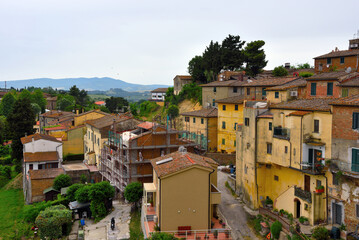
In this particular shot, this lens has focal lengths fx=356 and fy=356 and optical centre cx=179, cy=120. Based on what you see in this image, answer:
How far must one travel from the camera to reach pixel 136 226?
2831cm

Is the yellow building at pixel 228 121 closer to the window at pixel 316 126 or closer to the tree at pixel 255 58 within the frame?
the tree at pixel 255 58

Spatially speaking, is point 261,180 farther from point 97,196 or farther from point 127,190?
point 97,196

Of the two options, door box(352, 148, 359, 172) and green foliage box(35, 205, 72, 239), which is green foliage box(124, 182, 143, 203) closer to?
green foliage box(35, 205, 72, 239)

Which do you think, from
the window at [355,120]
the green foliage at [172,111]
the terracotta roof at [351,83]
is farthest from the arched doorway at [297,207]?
the green foliage at [172,111]

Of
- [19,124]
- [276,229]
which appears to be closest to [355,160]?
[276,229]

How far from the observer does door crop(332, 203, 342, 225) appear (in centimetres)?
2339

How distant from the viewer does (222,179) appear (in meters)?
37.4

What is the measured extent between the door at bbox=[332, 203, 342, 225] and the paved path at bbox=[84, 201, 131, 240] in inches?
577

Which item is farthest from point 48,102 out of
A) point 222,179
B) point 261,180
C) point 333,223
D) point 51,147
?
point 333,223

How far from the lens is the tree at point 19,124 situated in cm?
5388

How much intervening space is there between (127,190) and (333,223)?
→ 16.6 m

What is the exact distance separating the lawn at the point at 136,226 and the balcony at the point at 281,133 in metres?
12.7

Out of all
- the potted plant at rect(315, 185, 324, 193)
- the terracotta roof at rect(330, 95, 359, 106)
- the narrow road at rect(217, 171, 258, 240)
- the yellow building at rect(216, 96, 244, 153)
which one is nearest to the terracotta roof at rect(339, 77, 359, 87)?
the terracotta roof at rect(330, 95, 359, 106)

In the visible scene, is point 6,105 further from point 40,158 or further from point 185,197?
point 185,197
